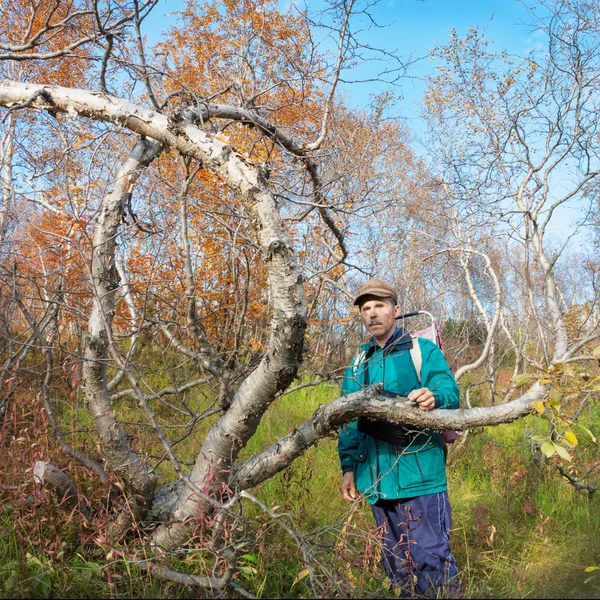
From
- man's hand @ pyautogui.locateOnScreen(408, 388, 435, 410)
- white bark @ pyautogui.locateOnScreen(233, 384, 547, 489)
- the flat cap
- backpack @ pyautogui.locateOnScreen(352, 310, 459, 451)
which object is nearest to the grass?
white bark @ pyautogui.locateOnScreen(233, 384, 547, 489)

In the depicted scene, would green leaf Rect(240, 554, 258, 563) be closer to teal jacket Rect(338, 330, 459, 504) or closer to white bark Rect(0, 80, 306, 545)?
white bark Rect(0, 80, 306, 545)

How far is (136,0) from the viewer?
2.59 meters

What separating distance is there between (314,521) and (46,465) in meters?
1.91

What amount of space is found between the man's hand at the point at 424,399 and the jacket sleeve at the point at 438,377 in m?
0.11

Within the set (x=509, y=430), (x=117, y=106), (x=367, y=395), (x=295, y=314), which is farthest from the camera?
(x=509, y=430)

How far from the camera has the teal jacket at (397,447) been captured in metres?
2.45

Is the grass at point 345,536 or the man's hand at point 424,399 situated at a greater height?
the man's hand at point 424,399

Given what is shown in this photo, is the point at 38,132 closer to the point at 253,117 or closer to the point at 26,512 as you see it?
the point at 253,117

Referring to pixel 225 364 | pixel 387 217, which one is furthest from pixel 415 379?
pixel 387 217

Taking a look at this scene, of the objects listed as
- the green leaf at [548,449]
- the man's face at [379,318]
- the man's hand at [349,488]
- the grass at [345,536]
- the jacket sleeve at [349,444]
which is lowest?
the grass at [345,536]

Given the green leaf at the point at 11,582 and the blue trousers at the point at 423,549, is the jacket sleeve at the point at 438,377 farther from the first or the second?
the green leaf at the point at 11,582

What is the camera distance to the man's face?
2.81m

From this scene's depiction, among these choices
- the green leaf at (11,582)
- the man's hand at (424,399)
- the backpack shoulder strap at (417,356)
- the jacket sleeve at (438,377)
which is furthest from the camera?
the backpack shoulder strap at (417,356)

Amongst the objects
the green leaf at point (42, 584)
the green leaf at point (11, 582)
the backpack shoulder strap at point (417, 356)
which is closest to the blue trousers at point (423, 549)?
the backpack shoulder strap at point (417, 356)
